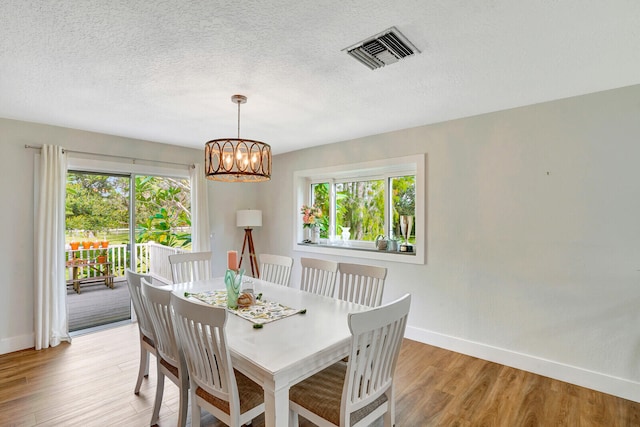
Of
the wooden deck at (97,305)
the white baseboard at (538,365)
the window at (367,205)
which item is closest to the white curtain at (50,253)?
the wooden deck at (97,305)

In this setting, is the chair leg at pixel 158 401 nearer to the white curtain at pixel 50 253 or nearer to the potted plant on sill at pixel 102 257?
the white curtain at pixel 50 253

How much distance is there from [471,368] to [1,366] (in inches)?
171

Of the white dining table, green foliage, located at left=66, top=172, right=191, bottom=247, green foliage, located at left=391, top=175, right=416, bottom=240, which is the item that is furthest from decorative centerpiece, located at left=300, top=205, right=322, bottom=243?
the white dining table

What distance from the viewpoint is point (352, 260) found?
3.94 meters

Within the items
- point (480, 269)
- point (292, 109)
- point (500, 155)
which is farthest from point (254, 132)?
point (480, 269)

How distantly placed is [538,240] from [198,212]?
4.05 metres

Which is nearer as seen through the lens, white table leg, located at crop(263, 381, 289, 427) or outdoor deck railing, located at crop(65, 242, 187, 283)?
white table leg, located at crop(263, 381, 289, 427)

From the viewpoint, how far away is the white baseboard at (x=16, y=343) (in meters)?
3.02

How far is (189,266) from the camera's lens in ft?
10.5

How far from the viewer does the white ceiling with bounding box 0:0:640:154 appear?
145 cm

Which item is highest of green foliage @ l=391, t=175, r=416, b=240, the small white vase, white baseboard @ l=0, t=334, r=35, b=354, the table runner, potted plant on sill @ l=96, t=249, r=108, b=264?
green foliage @ l=391, t=175, r=416, b=240

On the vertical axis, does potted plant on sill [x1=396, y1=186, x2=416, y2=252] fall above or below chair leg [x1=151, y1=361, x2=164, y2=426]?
above

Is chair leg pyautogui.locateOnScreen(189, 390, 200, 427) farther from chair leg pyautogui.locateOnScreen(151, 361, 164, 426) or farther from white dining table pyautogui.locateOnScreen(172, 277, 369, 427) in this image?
chair leg pyautogui.locateOnScreen(151, 361, 164, 426)

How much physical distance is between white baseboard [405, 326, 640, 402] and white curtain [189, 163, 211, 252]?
10.1 feet
